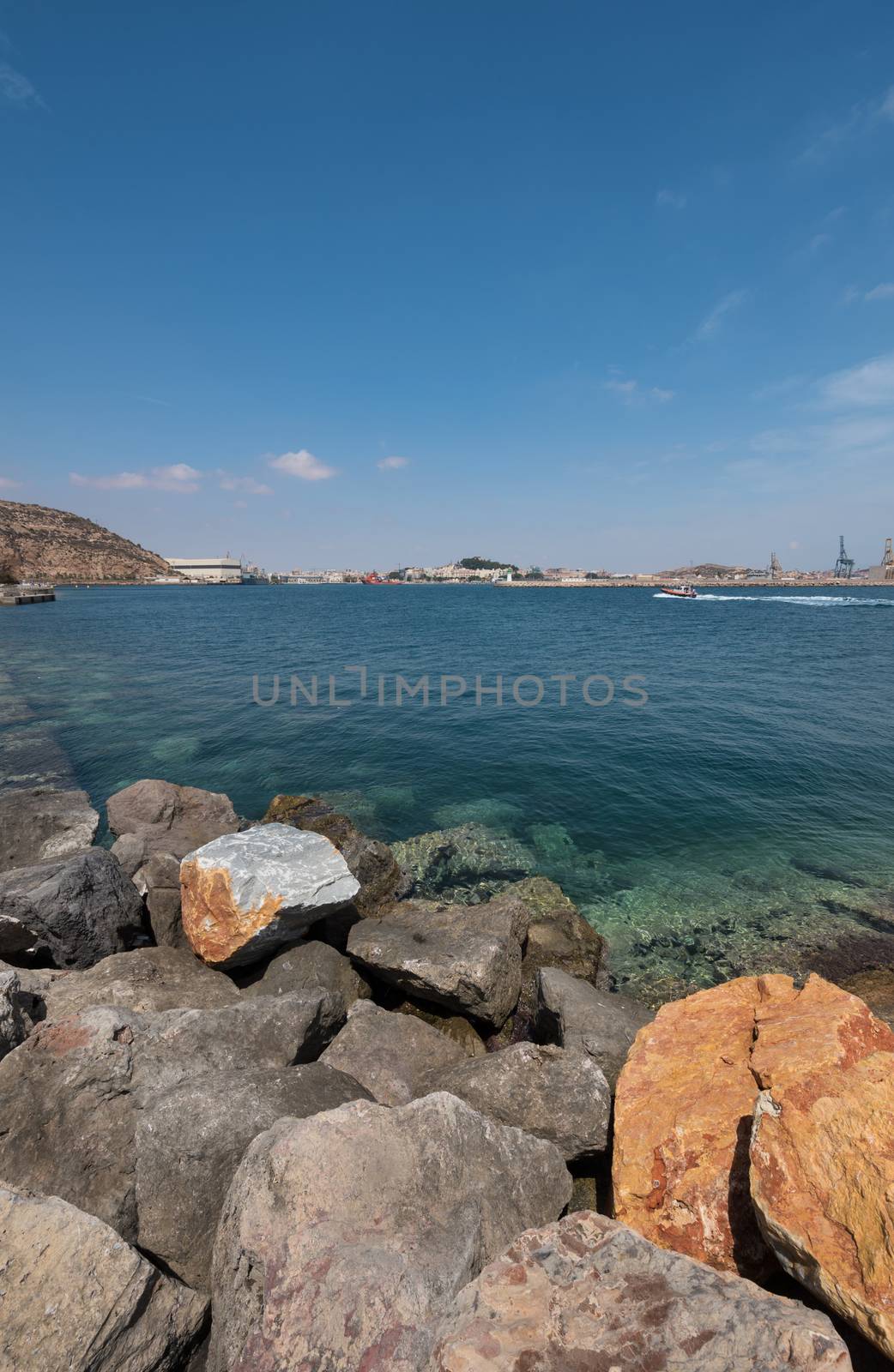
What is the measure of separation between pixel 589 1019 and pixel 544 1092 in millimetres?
1820

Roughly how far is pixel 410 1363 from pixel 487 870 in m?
12.5

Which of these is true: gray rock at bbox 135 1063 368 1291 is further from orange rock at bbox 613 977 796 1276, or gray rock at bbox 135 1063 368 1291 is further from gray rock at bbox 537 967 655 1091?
gray rock at bbox 537 967 655 1091

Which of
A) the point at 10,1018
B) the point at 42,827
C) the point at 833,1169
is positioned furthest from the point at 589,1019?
the point at 42,827

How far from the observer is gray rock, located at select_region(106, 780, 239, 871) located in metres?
15.0

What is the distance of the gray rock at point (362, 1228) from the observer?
3512 millimetres

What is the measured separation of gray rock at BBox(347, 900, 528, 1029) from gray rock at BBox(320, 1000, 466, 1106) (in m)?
0.77

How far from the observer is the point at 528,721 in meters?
29.6

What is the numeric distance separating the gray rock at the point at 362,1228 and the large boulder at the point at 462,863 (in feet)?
30.7

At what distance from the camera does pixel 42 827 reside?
14.2 metres

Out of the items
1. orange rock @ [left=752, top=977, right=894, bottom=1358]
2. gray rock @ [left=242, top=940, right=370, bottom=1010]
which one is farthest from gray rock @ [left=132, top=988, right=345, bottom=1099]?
orange rock @ [left=752, top=977, right=894, bottom=1358]

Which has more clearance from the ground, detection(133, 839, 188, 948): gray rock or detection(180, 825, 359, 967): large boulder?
detection(180, 825, 359, 967): large boulder

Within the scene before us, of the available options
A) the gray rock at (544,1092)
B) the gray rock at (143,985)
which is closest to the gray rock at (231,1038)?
the gray rock at (143,985)

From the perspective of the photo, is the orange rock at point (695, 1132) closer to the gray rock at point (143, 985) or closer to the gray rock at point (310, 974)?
the gray rock at point (310, 974)

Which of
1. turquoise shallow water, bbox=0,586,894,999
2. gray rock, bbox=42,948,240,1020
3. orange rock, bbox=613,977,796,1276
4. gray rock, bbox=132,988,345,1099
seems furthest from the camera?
turquoise shallow water, bbox=0,586,894,999
